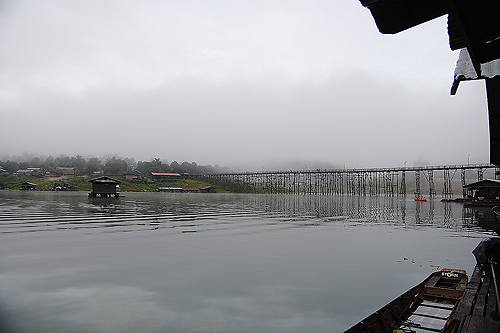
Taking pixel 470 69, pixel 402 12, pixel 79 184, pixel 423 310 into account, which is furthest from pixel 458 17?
pixel 79 184

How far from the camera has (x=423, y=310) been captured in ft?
26.6

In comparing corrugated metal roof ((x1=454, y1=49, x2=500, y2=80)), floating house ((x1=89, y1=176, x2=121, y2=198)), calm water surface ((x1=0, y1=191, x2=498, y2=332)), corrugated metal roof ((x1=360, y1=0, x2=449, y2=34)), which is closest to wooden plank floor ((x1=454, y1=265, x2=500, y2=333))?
calm water surface ((x1=0, y1=191, x2=498, y2=332))

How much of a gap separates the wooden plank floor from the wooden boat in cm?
27

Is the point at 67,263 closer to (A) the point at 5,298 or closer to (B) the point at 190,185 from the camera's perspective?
(A) the point at 5,298

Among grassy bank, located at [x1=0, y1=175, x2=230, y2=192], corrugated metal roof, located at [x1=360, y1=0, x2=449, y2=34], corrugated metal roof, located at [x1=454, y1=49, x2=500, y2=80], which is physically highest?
corrugated metal roof, located at [x1=360, y1=0, x2=449, y2=34]

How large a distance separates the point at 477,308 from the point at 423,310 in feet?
5.30

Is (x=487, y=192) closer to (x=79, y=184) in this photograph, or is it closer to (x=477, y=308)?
(x=477, y=308)

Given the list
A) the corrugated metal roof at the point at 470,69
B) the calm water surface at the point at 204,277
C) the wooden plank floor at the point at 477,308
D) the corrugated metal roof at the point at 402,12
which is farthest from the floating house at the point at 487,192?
the corrugated metal roof at the point at 402,12

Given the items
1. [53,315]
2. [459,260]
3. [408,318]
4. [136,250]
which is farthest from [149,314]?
[459,260]

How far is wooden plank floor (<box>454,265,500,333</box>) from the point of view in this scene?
557 cm

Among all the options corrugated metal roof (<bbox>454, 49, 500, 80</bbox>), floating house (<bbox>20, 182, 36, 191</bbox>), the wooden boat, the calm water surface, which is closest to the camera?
the wooden boat

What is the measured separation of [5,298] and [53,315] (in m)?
1.99

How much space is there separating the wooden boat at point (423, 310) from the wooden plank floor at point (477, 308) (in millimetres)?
266

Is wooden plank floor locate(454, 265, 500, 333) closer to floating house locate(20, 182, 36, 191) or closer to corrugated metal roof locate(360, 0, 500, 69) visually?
corrugated metal roof locate(360, 0, 500, 69)
